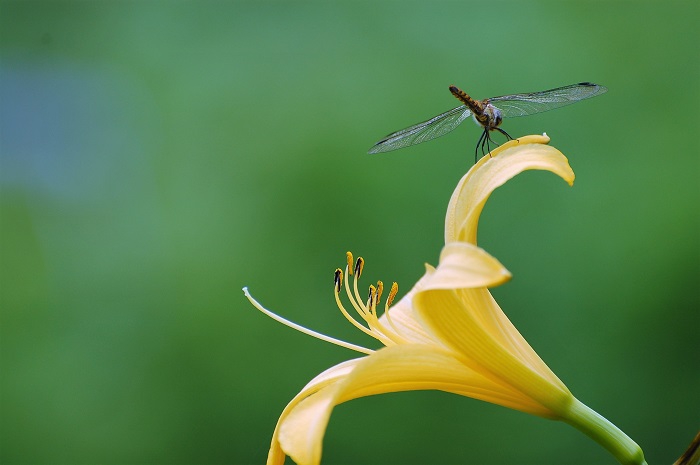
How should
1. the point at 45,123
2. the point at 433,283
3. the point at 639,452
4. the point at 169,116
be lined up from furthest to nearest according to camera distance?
1. the point at 45,123
2. the point at 169,116
3. the point at 639,452
4. the point at 433,283

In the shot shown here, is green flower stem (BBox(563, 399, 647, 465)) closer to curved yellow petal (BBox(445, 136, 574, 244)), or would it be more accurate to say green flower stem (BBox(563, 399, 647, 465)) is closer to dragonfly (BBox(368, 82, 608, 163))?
curved yellow petal (BBox(445, 136, 574, 244))

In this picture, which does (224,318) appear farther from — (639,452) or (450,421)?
(639,452)

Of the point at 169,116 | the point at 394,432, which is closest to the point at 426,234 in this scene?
the point at 394,432

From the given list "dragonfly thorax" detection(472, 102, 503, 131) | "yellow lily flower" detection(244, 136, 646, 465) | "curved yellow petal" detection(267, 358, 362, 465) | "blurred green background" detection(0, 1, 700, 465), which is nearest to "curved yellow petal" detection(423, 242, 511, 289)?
"yellow lily flower" detection(244, 136, 646, 465)

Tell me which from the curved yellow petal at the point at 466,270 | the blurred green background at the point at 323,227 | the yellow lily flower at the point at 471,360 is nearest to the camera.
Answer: the curved yellow petal at the point at 466,270

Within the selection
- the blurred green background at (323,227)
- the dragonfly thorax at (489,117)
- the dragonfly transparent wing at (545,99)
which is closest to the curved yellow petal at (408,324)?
the dragonfly thorax at (489,117)

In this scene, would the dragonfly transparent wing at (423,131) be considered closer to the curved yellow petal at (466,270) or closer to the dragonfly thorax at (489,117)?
the dragonfly thorax at (489,117)
